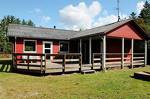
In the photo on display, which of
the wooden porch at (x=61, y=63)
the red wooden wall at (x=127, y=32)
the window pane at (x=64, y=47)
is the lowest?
the wooden porch at (x=61, y=63)

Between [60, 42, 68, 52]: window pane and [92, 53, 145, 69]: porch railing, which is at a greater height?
[60, 42, 68, 52]: window pane

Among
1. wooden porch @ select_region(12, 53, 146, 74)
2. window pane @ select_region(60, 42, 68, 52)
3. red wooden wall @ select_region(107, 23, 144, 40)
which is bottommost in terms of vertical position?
wooden porch @ select_region(12, 53, 146, 74)

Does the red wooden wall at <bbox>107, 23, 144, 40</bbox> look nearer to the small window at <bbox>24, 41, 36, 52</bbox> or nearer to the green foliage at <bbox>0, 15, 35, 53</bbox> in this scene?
the small window at <bbox>24, 41, 36, 52</bbox>

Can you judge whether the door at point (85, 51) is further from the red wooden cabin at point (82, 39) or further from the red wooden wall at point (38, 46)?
the red wooden wall at point (38, 46)

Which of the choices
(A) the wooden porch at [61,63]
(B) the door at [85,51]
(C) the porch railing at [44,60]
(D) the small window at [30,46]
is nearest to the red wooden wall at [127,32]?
(A) the wooden porch at [61,63]

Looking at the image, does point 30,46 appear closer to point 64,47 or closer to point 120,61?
point 64,47

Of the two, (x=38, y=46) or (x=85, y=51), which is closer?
(x=38, y=46)

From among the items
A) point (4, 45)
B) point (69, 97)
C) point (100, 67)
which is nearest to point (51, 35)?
point (100, 67)

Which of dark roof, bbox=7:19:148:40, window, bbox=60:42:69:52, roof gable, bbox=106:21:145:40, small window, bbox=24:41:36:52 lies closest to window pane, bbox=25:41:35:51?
small window, bbox=24:41:36:52

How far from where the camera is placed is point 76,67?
1641cm

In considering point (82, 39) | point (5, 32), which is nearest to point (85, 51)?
point (82, 39)

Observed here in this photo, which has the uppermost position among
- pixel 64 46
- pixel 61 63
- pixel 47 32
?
pixel 47 32

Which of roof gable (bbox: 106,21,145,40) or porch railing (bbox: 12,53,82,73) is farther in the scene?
roof gable (bbox: 106,21,145,40)

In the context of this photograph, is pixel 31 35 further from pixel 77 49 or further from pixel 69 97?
pixel 69 97
